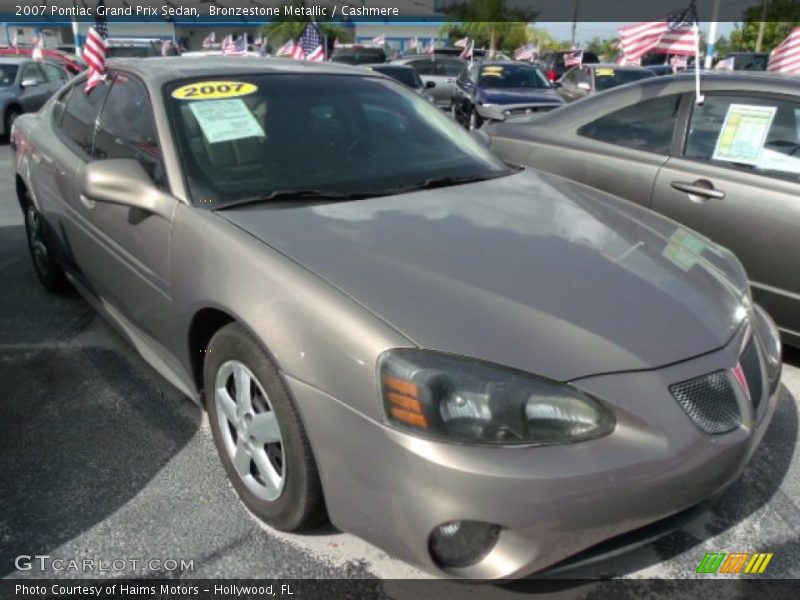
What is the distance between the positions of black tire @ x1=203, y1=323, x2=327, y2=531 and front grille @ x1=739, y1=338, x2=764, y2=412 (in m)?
1.32

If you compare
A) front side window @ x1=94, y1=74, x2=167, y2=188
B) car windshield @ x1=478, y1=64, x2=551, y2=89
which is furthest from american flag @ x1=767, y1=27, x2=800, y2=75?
front side window @ x1=94, y1=74, x2=167, y2=188

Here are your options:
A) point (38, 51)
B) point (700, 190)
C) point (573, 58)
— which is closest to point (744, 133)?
point (700, 190)

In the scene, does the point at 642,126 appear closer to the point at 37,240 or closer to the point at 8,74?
the point at 37,240

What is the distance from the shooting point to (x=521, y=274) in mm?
2098

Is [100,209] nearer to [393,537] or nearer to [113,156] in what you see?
[113,156]

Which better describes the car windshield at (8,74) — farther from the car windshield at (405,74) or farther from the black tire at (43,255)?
the black tire at (43,255)

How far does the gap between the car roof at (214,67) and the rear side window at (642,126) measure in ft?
5.49

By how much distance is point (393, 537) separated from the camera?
1.80 metres

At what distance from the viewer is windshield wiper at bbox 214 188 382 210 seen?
8.04 ft

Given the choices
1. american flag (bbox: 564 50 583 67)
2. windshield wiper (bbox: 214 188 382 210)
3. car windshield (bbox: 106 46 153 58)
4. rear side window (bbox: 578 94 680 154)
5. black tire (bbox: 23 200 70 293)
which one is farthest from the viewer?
american flag (bbox: 564 50 583 67)

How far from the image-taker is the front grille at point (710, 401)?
72.2 inches

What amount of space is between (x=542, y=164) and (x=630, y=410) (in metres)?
3.04

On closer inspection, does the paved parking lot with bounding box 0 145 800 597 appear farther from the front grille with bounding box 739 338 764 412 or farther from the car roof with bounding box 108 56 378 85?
the car roof with bounding box 108 56 378 85

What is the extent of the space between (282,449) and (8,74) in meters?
12.5
